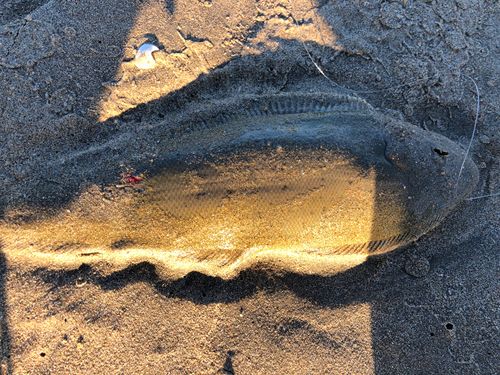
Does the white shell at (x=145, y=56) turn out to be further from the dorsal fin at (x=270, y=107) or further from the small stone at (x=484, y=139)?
the small stone at (x=484, y=139)

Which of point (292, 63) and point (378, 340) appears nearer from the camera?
point (378, 340)

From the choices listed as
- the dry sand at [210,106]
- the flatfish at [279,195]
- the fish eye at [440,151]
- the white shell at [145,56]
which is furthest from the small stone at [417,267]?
the white shell at [145,56]

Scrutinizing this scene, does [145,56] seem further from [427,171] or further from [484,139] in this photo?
[484,139]

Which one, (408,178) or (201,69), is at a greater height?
(201,69)

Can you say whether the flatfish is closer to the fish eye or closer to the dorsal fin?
the fish eye

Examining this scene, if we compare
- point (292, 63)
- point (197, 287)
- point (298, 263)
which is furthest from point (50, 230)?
point (292, 63)

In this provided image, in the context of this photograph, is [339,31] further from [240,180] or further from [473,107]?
[240,180]

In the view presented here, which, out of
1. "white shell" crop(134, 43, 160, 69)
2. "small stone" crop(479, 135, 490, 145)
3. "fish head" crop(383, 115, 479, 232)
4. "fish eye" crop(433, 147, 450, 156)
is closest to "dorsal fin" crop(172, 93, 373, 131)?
"fish head" crop(383, 115, 479, 232)
